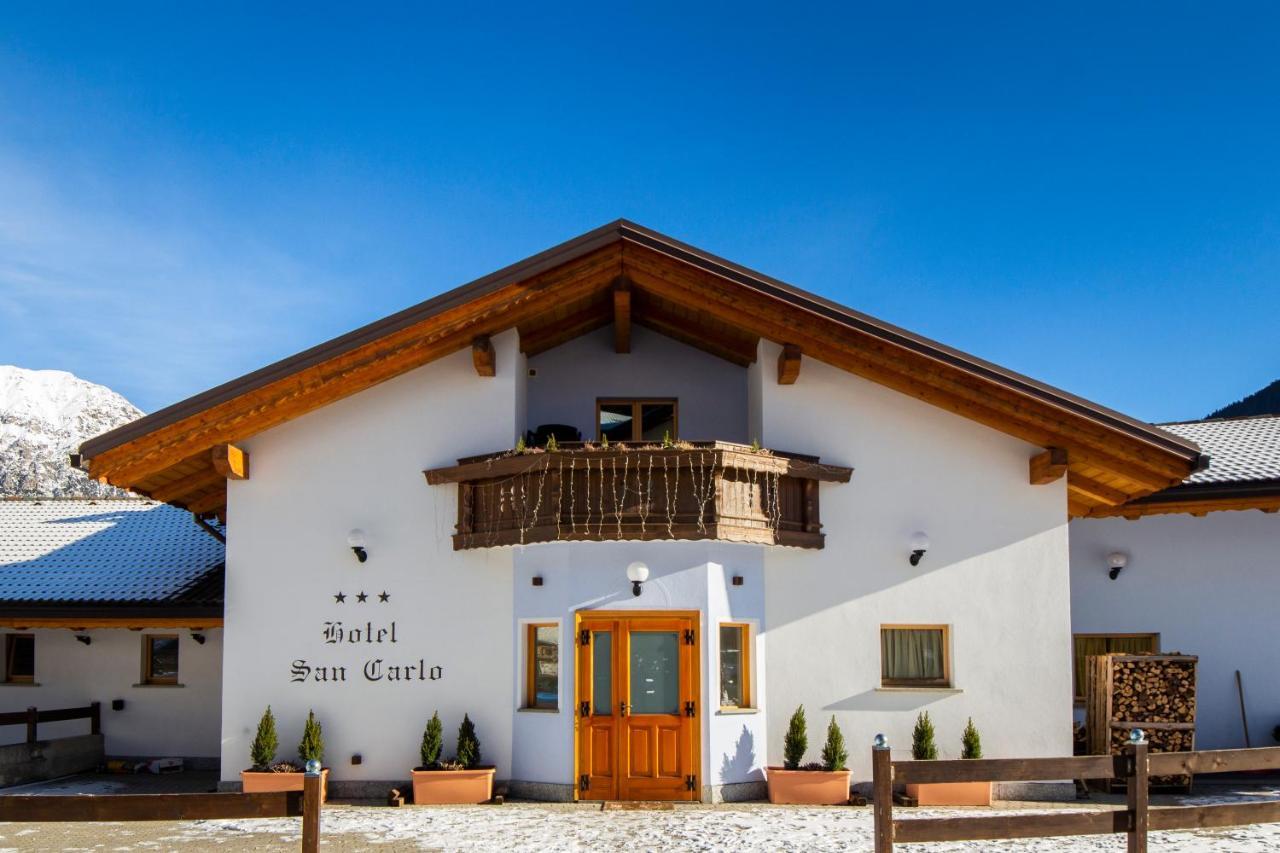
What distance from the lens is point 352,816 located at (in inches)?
472

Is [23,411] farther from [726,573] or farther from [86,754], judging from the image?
[726,573]

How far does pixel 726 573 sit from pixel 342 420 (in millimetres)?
5053

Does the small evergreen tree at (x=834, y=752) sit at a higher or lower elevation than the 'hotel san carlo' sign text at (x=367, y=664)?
lower

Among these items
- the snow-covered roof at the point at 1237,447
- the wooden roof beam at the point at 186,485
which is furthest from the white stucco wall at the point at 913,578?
the wooden roof beam at the point at 186,485

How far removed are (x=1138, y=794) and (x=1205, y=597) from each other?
782cm

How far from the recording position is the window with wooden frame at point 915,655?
43.3ft

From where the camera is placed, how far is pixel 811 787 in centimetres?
1231

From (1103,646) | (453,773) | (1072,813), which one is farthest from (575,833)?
(1103,646)

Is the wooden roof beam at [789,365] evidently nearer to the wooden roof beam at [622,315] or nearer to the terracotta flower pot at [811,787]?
the wooden roof beam at [622,315]

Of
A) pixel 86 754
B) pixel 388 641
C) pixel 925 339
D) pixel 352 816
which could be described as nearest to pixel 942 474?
pixel 925 339

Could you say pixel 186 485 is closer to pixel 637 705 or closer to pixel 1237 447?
pixel 637 705

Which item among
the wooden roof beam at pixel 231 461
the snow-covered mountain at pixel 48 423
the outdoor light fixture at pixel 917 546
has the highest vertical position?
the snow-covered mountain at pixel 48 423

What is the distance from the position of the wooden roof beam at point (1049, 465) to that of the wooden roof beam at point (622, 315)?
17.3 ft

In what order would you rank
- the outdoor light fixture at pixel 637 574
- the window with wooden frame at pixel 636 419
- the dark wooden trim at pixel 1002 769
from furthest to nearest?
1. the window with wooden frame at pixel 636 419
2. the outdoor light fixture at pixel 637 574
3. the dark wooden trim at pixel 1002 769
